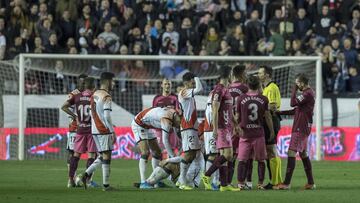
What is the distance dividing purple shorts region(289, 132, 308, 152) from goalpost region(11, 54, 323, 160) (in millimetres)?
10173

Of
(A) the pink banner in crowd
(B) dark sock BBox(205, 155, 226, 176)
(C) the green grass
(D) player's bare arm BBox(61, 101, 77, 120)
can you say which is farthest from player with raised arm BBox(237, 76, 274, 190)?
(A) the pink banner in crowd

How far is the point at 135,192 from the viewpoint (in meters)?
18.2

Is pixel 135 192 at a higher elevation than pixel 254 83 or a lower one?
lower

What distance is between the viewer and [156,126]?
19672 mm

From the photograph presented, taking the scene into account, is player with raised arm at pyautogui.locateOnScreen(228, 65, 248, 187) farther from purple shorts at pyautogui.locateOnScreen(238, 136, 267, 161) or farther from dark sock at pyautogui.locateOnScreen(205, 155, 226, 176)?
dark sock at pyautogui.locateOnScreen(205, 155, 226, 176)

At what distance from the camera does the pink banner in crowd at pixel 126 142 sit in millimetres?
29641

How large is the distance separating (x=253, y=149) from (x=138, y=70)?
1299cm

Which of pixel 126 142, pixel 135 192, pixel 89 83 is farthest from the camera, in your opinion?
pixel 126 142

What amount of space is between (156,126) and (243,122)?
5.94ft

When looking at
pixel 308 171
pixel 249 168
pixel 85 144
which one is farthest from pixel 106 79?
pixel 308 171

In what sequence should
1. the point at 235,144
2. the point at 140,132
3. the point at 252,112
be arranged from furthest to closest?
the point at 140,132, the point at 235,144, the point at 252,112

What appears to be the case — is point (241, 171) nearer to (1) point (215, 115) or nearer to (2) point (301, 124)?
(1) point (215, 115)

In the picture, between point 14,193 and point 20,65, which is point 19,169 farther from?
point 14,193

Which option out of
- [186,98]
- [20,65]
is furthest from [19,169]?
[186,98]
